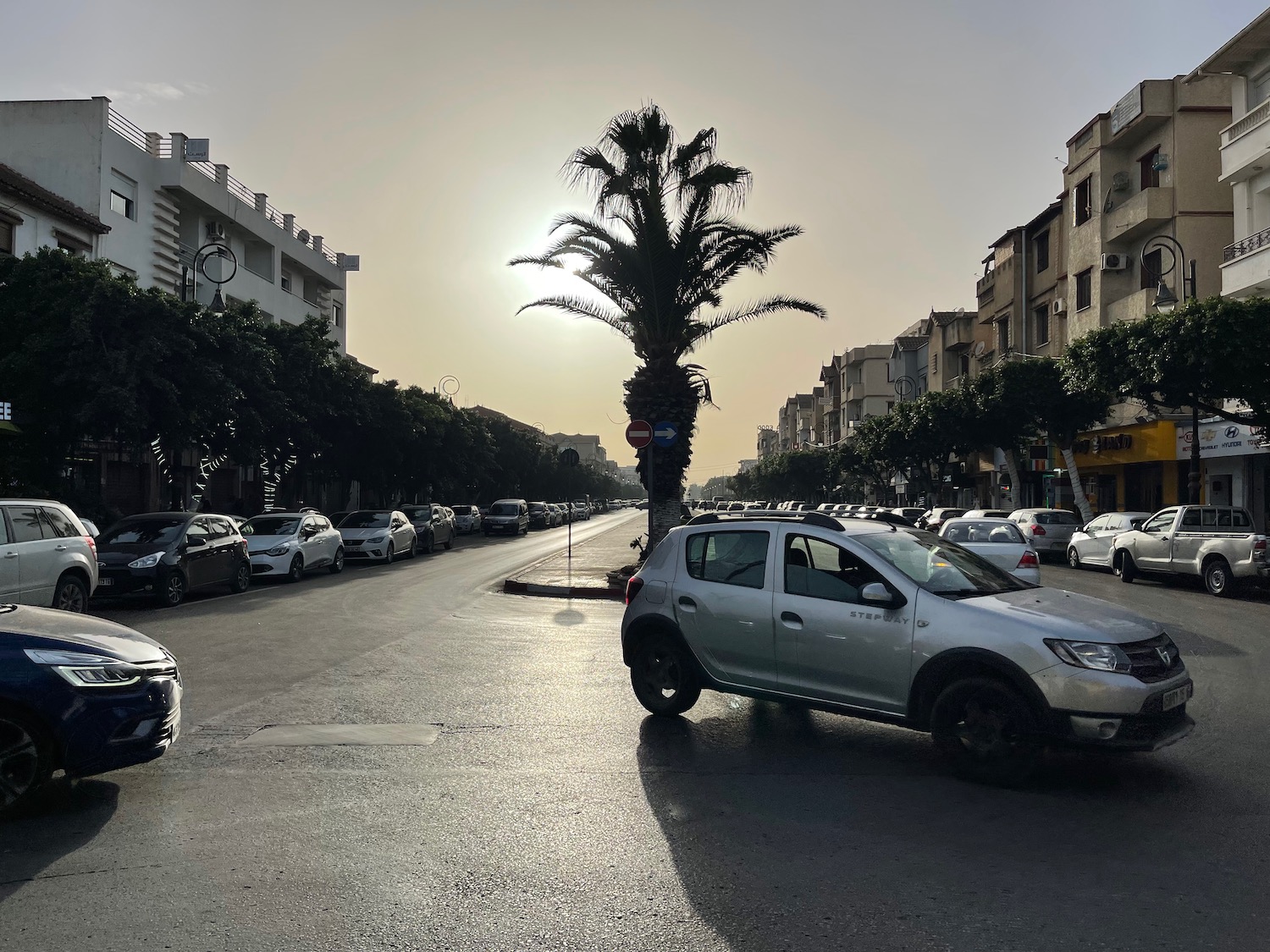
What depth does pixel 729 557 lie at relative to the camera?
7293mm

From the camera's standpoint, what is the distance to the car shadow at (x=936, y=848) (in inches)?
151

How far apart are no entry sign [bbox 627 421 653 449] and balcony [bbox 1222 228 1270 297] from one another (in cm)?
1705

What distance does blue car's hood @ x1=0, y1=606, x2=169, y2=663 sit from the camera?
17.7 ft

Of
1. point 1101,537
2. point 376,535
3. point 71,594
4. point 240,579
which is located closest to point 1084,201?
point 1101,537

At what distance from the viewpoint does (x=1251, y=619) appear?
14805 mm

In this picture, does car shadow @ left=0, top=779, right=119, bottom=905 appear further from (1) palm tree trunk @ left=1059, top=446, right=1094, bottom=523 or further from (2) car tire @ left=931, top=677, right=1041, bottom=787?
(1) palm tree trunk @ left=1059, top=446, right=1094, bottom=523

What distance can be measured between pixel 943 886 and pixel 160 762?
4.79 meters

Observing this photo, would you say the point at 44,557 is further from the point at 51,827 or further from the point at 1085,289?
the point at 1085,289

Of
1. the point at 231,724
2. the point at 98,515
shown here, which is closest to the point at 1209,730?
the point at 231,724

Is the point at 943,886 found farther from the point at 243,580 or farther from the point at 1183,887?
the point at 243,580

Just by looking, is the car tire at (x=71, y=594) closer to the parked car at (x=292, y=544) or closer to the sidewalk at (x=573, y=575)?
the parked car at (x=292, y=544)

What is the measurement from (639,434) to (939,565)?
40.9 feet

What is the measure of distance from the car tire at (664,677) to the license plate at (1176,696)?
9.98 ft

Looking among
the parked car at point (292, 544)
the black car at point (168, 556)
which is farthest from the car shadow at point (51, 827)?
the parked car at point (292, 544)
